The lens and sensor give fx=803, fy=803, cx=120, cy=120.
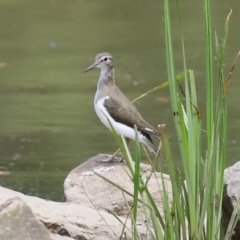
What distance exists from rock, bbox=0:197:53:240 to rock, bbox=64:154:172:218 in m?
1.76

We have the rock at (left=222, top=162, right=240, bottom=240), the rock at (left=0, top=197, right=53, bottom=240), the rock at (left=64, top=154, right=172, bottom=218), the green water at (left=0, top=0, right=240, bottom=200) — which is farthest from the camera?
the green water at (left=0, top=0, right=240, bottom=200)

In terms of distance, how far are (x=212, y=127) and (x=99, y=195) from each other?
236 cm

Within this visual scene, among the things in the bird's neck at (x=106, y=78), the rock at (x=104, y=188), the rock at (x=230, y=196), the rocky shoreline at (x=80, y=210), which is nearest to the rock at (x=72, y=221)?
the rocky shoreline at (x=80, y=210)

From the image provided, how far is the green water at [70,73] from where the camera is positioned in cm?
748

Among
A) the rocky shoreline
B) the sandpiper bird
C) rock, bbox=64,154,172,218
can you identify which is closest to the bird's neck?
the sandpiper bird

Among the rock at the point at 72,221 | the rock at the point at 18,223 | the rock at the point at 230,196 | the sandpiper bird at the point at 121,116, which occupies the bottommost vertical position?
the sandpiper bird at the point at 121,116

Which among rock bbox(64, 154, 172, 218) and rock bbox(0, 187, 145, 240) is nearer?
rock bbox(0, 187, 145, 240)

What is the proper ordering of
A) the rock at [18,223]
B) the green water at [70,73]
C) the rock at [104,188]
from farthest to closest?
the green water at [70,73]
the rock at [104,188]
the rock at [18,223]

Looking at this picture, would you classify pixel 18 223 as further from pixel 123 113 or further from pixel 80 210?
pixel 123 113

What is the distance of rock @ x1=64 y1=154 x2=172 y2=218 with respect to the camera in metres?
4.75

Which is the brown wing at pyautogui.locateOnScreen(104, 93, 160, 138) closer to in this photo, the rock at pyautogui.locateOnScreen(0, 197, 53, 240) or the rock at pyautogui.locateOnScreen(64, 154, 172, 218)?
the rock at pyautogui.locateOnScreen(64, 154, 172, 218)

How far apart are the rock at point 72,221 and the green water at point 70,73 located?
2521mm

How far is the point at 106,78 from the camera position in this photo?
676cm

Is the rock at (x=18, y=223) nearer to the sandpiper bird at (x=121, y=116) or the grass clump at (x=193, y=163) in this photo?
the grass clump at (x=193, y=163)
